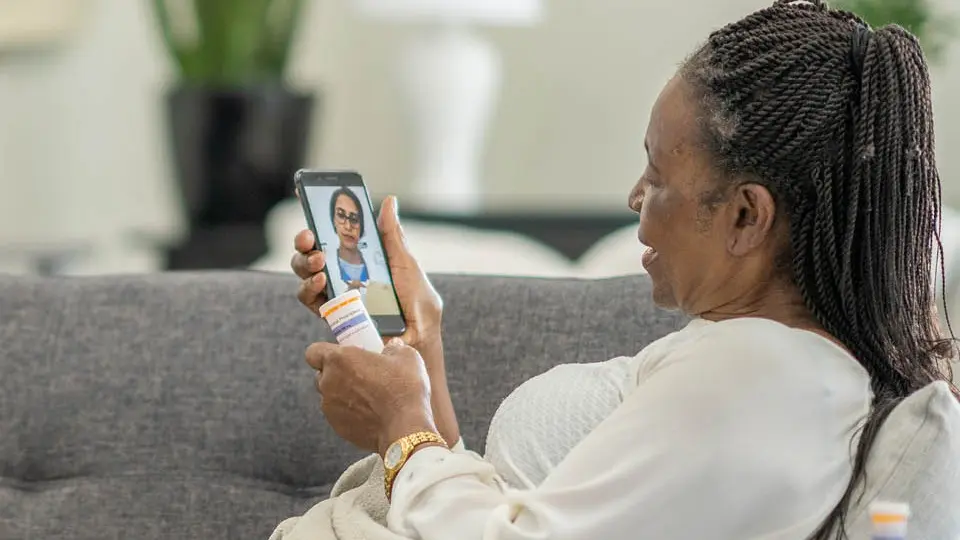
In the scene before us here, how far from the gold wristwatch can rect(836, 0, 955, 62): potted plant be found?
6.21 feet

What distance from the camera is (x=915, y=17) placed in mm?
2887

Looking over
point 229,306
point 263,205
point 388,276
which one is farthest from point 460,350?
point 263,205

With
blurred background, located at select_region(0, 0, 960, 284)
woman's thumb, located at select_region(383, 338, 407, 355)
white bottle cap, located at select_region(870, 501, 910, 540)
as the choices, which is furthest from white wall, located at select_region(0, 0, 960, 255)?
white bottle cap, located at select_region(870, 501, 910, 540)

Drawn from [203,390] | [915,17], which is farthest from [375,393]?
[915,17]

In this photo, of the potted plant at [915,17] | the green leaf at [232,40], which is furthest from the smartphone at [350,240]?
the green leaf at [232,40]

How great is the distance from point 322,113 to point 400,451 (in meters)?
2.81

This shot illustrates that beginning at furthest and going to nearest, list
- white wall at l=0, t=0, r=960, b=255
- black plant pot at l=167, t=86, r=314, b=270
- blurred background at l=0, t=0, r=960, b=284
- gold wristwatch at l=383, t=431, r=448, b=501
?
1. white wall at l=0, t=0, r=960, b=255
2. black plant pot at l=167, t=86, r=314, b=270
3. blurred background at l=0, t=0, r=960, b=284
4. gold wristwatch at l=383, t=431, r=448, b=501

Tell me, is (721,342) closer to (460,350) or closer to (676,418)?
(676,418)

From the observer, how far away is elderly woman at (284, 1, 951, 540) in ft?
3.28

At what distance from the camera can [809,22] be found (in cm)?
109

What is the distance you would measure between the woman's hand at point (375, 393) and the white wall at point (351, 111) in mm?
2257

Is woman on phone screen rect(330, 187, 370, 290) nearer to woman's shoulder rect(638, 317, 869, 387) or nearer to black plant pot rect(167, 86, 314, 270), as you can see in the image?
woman's shoulder rect(638, 317, 869, 387)

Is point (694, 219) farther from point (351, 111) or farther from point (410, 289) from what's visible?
point (351, 111)

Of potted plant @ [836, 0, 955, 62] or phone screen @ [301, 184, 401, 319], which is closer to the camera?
phone screen @ [301, 184, 401, 319]
